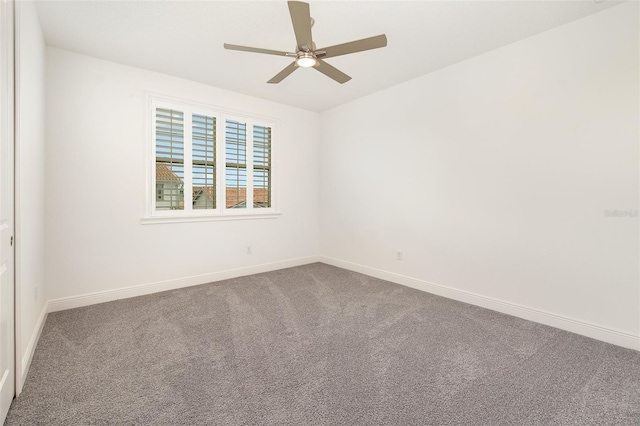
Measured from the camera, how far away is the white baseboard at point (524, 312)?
7.88 feet

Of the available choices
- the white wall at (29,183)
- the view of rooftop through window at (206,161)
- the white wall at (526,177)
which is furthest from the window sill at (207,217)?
the white wall at (526,177)

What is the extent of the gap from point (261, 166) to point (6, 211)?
322 centimetres

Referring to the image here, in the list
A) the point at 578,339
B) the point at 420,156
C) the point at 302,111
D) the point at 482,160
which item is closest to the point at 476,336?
the point at 578,339

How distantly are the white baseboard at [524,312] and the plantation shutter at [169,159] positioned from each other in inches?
114

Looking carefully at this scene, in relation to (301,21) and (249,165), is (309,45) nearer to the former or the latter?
(301,21)

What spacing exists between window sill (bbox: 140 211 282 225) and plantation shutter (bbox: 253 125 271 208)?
17cm

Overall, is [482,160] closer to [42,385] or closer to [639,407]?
[639,407]

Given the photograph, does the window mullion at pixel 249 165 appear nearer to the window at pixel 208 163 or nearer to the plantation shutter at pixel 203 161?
the window at pixel 208 163

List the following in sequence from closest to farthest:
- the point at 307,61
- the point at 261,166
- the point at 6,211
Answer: the point at 6,211 < the point at 307,61 < the point at 261,166

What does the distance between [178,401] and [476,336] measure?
89.9 inches

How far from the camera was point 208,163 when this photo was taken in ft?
13.4

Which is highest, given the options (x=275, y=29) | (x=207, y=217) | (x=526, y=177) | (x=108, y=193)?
(x=275, y=29)

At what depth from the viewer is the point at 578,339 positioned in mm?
2486

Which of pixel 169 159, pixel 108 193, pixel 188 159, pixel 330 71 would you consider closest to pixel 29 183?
pixel 108 193
